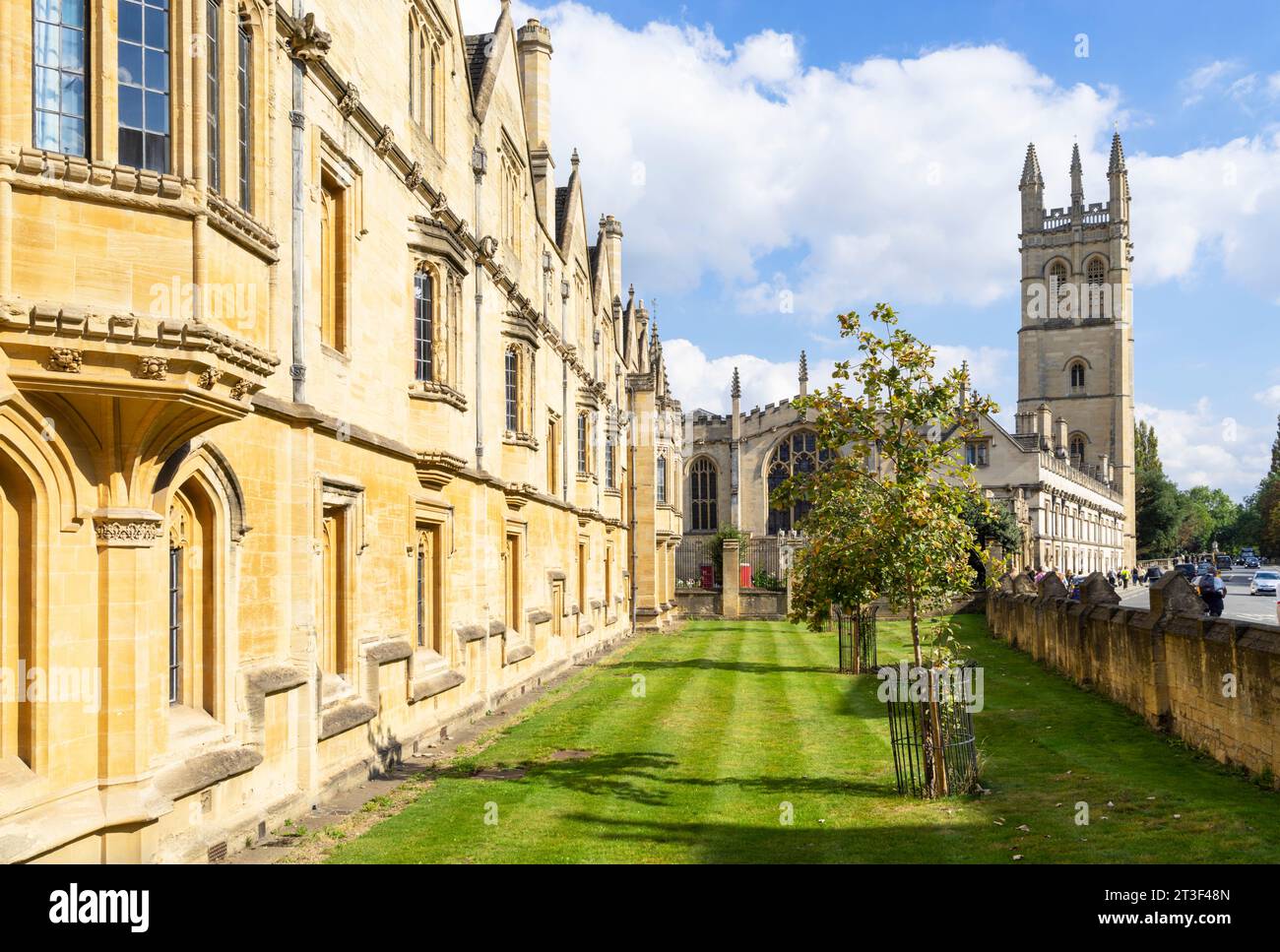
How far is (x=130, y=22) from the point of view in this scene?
24.8 ft

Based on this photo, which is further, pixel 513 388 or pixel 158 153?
pixel 513 388

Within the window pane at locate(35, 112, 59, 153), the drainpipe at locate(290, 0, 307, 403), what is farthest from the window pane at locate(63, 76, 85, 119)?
the drainpipe at locate(290, 0, 307, 403)

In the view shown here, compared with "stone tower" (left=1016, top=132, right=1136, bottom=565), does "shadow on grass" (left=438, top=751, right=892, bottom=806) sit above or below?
below

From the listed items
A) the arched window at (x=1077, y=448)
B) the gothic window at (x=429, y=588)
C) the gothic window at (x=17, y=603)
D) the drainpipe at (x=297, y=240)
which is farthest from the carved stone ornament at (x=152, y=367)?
the arched window at (x=1077, y=448)

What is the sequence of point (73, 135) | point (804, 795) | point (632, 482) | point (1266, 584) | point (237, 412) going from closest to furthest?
point (73, 135), point (237, 412), point (804, 795), point (632, 482), point (1266, 584)

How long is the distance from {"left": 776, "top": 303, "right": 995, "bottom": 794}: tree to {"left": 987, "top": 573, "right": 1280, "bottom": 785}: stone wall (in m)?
3.21

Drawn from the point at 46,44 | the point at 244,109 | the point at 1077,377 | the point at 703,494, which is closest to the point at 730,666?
the point at 244,109

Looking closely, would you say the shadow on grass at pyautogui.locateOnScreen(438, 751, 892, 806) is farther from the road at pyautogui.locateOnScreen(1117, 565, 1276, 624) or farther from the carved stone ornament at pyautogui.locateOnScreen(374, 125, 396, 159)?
the road at pyautogui.locateOnScreen(1117, 565, 1276, 624)

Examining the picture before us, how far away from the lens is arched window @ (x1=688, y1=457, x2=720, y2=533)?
70000 millimetres

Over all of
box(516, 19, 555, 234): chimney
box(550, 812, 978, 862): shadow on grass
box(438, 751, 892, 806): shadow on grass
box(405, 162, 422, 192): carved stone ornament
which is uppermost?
box(516, 19, 555, 234): chimney

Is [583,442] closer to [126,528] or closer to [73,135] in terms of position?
[126,528]

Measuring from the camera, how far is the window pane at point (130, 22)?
24.6 ft

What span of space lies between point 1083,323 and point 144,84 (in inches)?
4113
